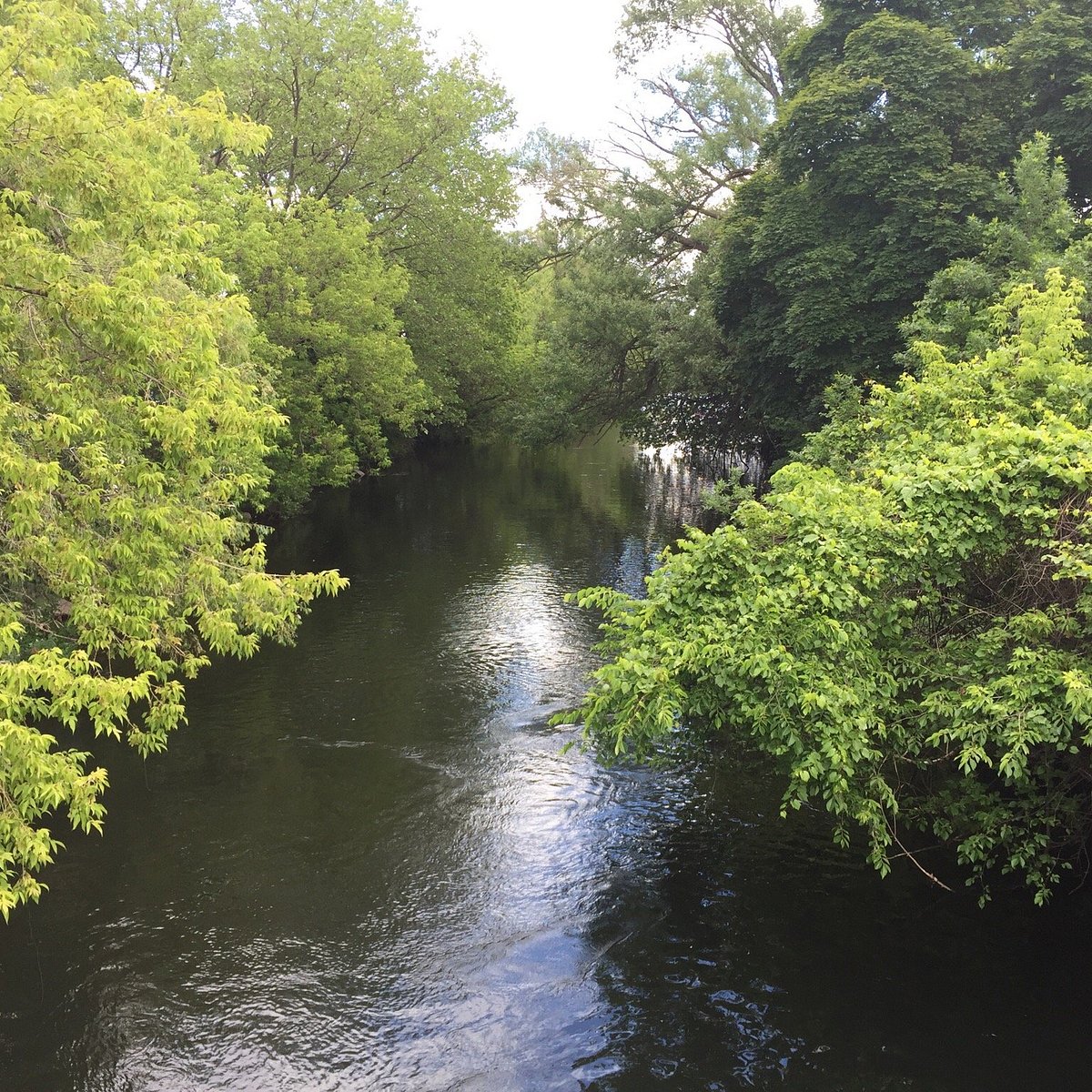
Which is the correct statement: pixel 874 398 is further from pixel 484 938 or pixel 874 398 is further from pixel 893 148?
pixel 484 938

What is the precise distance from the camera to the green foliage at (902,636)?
269 inches

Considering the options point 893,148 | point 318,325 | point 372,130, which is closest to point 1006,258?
point 893,148

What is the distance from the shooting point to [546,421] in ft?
96.9

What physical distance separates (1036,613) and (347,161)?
2418 centimetres

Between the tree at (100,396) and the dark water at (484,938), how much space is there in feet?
5.00

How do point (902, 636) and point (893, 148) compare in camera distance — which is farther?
point (893, 148)

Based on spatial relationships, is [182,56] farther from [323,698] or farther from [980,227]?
[980,227]

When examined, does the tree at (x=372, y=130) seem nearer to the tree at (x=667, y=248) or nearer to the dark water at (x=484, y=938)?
the tree at (x=667, y=248)

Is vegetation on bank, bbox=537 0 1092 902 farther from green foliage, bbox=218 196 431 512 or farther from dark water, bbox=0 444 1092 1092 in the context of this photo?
green foliage, bbox=218 196 431 512

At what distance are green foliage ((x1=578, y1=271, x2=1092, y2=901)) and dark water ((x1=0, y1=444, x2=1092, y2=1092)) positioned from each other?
128 cm

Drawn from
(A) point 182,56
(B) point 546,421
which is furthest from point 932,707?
(A) point 182,56

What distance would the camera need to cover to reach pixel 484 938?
861 cm

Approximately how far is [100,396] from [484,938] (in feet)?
21.2

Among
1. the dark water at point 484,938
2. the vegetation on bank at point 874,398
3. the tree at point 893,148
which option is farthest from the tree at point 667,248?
the dark water at point 484,938
